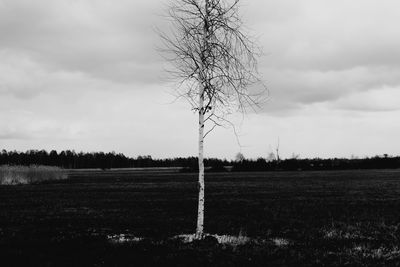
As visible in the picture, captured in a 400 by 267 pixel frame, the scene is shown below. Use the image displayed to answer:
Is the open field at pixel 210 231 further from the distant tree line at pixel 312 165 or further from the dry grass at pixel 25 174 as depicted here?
the distant tree line at pixel 312 165

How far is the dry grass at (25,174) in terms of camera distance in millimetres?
62406

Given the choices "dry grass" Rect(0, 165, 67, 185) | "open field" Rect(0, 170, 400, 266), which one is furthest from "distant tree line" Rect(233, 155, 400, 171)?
"open field" Rect(0, 170, 400, 266)

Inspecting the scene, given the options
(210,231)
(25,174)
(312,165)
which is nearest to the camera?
(210,231)

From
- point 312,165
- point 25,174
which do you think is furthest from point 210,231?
point 312,165

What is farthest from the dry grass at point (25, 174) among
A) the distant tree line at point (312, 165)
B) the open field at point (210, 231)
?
the distant tree line at point (312, 165)

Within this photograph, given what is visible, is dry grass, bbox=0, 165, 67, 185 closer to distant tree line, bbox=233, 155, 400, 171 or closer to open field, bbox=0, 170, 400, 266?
open field, bbox=0, 170, 400, 266

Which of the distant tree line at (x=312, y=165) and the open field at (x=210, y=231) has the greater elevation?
the distant tree line at (x=312, y=165)

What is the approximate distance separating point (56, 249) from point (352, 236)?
9097mm

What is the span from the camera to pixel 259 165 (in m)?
143

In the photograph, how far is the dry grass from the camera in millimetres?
62406

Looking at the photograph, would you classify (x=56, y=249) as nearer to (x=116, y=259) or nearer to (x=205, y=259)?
(x=116, y=259)

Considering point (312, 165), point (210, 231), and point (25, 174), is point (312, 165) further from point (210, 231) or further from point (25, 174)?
point (210, 231)

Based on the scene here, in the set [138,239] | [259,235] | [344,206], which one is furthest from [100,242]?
[344,206]

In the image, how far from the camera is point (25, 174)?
67.8 m
